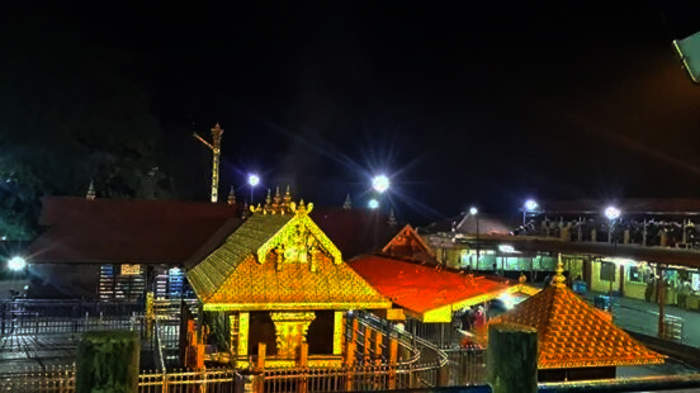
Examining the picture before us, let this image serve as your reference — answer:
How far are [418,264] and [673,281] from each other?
72.3ft

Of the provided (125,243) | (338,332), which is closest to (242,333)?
(338,332)

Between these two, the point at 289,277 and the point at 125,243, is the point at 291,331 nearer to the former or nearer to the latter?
the point at 289,277

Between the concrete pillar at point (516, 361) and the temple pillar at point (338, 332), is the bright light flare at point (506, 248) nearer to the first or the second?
the temple pillar at point (338, 332)

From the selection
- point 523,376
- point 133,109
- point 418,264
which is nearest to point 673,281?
point 418,264

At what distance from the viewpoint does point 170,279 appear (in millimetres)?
27078

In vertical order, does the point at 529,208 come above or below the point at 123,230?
above

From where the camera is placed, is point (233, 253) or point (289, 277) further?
point (233, 253)

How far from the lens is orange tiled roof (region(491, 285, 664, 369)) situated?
24.1ft

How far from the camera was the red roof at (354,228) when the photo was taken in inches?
1074

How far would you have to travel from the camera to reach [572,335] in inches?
299

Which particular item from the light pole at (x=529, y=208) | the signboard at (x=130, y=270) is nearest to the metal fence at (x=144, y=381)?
the signboard at (x=130, y=270)

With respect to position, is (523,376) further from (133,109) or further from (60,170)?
(133,109)

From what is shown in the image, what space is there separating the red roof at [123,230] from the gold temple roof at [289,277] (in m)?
13.7

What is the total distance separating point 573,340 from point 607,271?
33.3m
